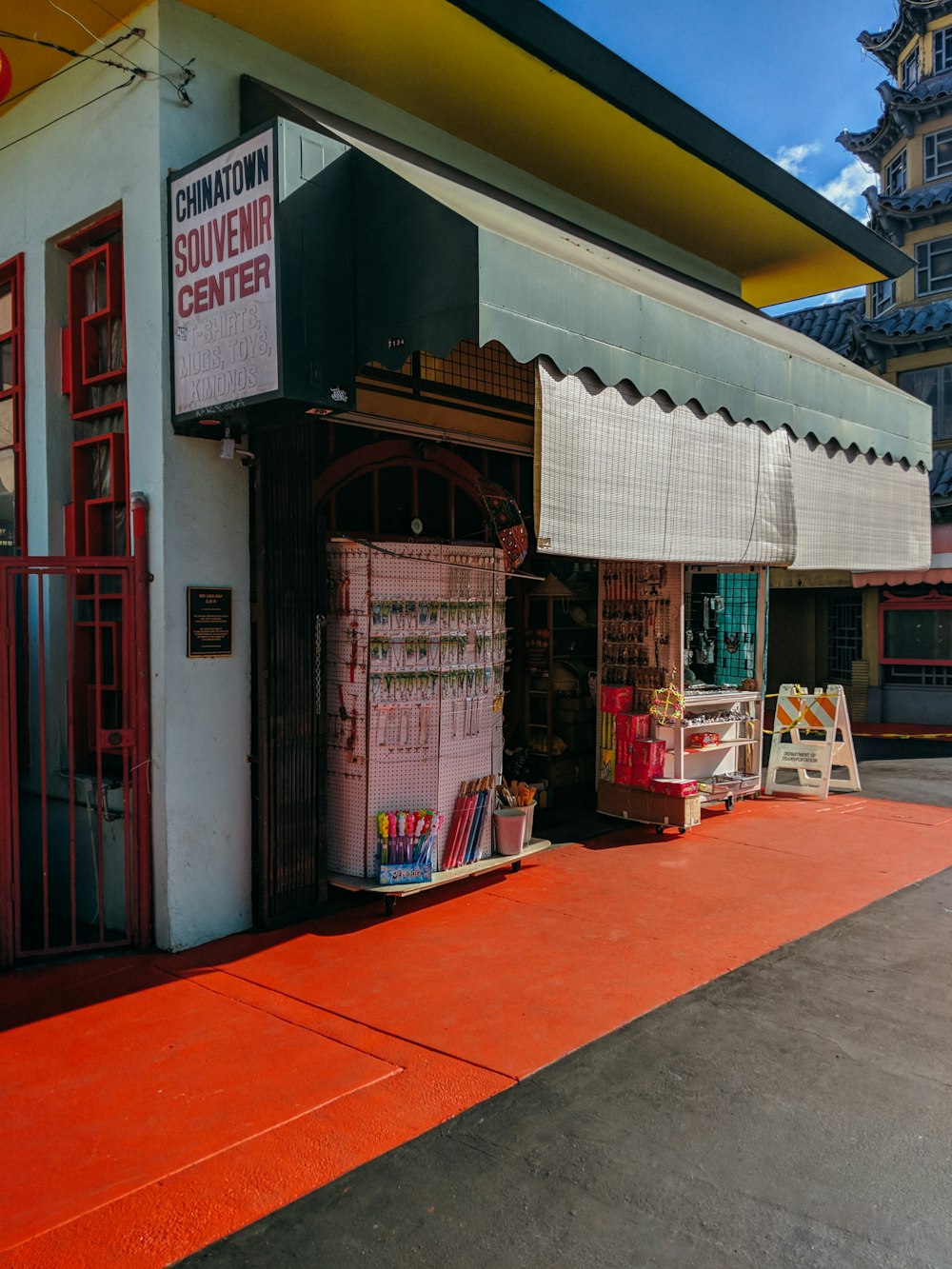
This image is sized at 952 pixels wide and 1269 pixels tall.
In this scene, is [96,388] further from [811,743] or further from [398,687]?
[811,743]

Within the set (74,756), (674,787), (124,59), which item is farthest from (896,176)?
(74,756)

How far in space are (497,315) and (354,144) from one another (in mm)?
1557

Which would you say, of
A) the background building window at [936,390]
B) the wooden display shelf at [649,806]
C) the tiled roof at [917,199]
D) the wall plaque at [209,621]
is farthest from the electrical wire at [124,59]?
the tiled roof at [917,199]

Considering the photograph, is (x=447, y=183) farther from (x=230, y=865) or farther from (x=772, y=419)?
(x=230, y=865)

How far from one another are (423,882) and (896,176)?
25010 millimetres

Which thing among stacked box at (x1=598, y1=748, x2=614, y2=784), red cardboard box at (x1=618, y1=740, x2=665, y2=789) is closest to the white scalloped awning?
red cardboard box at (x1=618, y1=740, x2=665, y2=789)

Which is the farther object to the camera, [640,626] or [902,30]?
[902,30]

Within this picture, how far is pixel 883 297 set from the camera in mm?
23250

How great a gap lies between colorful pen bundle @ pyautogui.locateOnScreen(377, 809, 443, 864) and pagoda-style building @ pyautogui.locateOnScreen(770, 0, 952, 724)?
1316 cm

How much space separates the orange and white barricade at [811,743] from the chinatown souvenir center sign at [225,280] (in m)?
7.17

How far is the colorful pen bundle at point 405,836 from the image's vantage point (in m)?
6.59

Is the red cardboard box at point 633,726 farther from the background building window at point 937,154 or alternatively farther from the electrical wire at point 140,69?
the background building window at point 937,154

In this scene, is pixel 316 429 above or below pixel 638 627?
above

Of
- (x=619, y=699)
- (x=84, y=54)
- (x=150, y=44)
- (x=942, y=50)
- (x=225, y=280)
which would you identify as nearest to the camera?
(x=225, y=280)
